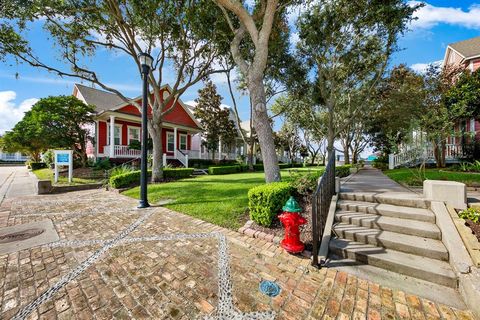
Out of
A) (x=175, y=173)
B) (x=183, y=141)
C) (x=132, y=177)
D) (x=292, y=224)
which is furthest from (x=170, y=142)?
(x=292, y=224)

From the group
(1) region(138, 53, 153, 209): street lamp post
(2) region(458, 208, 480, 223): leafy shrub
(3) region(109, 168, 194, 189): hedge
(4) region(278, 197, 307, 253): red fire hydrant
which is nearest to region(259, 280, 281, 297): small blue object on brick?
(4) region(278, 197, 307, 253): red fire hydrant

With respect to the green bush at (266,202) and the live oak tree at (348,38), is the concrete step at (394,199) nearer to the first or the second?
the green bush at (266,202)

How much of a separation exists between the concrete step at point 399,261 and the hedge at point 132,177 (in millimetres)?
9022

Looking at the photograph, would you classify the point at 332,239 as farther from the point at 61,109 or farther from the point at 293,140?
the point at 293,140

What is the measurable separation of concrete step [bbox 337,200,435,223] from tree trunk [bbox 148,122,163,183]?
9.05 m

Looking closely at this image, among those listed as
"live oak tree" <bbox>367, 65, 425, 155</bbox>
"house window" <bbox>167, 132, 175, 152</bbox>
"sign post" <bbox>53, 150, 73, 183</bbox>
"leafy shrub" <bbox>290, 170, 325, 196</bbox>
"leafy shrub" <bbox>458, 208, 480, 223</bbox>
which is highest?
"live oak tree" <bbox>367, 65, 425, 155</bbox>

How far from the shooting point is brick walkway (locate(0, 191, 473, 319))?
79.1 inches

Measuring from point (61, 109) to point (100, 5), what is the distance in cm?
845

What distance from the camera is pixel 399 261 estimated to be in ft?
8.79

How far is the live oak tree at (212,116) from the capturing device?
2156cm

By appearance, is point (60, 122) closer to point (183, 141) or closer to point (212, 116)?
point (183, 141)

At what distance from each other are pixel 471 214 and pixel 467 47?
67.1 feet

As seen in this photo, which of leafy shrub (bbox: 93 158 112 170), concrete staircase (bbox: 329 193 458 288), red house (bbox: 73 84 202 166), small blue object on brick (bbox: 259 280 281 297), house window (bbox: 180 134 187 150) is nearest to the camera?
small blue object on brick (bbox: 259 280 281 297)

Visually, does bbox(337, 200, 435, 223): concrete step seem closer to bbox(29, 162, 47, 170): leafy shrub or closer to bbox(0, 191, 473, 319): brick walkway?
bbox(0, 191, 473, 319): brick walkway
